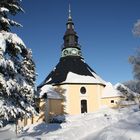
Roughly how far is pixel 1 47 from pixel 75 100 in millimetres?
34093

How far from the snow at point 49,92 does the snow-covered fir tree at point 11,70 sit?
27.8m

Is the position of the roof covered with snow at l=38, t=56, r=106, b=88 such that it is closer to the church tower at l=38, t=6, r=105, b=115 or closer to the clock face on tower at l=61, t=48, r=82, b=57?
the church tower at l=38, t=6, r=105, b=115

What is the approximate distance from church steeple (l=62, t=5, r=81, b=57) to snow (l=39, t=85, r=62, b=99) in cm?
1090

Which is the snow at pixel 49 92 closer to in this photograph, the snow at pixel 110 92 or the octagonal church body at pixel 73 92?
the octagonal church body at pixel 73 92

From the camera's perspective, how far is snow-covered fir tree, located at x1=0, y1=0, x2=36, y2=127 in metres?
13.6

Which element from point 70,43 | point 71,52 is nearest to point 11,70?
point 71,52

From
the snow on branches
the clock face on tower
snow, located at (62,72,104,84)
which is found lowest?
the snow on branches

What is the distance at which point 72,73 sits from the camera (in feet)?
157

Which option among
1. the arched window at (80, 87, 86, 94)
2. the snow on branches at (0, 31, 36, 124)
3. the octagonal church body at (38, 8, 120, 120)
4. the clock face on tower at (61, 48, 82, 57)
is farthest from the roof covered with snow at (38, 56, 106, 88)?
the snow on branches at (0, 31, 36, 124)

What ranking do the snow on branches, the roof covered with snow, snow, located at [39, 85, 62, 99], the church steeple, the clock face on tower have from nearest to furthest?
the snow on branches
snow, located at [39, 85, 62, 99]
the roof covered with snow
the clock face on tower
the church steeple

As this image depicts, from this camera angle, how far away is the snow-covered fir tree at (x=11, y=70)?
13.6 meters

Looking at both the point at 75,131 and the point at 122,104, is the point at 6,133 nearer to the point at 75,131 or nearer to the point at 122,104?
the point at 75,131

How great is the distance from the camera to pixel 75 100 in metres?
46.1

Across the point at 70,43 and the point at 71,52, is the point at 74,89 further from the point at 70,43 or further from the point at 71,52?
the point at 70,43
